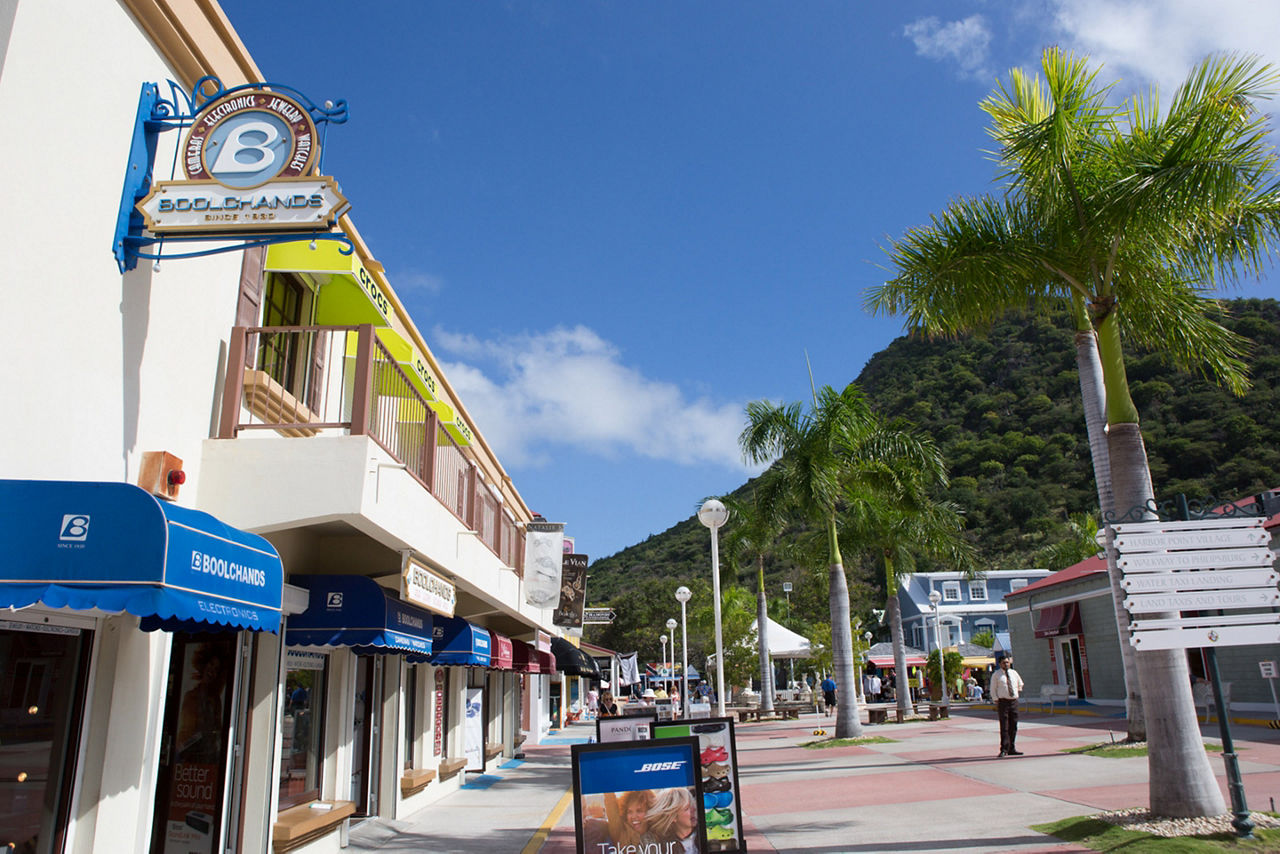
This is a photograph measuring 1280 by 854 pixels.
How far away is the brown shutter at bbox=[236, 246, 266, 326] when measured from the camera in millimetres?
7953

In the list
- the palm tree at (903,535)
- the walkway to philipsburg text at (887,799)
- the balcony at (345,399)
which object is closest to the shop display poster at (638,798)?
the walkway to philipsburg text at (887,799)

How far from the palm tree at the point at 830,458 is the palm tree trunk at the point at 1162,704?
1184cm

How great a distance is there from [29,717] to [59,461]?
156 cm

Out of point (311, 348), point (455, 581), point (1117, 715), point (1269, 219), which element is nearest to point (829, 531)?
point (1117, 715)

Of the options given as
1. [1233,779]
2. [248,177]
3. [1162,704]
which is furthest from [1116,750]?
[248,177]

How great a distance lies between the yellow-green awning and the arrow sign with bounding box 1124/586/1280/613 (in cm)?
791

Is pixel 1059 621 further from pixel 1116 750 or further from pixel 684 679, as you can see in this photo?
pixel 684 679

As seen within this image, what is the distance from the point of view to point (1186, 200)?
8461mm

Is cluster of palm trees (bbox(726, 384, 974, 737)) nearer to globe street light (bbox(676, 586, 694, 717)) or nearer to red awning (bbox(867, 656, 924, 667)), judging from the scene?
globe street light (bbox(676, 586, 694, 717))

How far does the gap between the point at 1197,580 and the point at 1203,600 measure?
173 millimetres

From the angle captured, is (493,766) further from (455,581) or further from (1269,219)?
(1269,219)

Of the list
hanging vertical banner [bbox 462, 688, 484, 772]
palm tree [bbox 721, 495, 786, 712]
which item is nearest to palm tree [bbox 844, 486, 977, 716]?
palm tree [bbox 721, 495, 786, 712]

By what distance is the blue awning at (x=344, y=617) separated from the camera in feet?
28.1

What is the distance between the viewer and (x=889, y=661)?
155 feet
